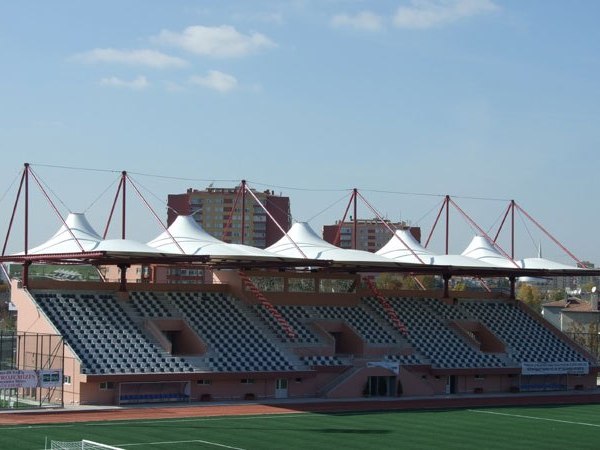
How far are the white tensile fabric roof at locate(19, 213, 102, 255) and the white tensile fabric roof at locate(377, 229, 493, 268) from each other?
1829cm

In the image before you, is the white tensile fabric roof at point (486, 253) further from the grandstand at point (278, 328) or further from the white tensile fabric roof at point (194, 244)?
the white tensile fabric roof at point (194, 244)

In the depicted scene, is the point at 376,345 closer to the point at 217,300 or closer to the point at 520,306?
the point at 217,300

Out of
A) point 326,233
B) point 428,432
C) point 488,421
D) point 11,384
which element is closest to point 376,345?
point 488,421

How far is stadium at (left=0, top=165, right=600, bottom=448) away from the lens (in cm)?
5100

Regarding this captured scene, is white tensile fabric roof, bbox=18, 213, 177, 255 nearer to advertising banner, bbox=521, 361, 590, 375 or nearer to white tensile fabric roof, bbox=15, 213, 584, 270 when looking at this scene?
white tensile fabric roof, bbox=15, 213, 584, 270

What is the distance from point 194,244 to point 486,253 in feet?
72.4

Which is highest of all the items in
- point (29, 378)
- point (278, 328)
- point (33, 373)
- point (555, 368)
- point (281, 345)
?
point (278, 328)

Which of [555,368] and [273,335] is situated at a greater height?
[273,335]

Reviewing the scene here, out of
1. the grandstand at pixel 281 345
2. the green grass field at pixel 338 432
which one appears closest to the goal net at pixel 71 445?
the green grass field at pixel 338 432

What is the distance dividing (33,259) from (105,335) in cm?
527

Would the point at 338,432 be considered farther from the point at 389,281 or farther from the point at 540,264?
the point at 389,281

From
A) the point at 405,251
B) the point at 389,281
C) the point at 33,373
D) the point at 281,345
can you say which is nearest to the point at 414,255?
the point at 405,251

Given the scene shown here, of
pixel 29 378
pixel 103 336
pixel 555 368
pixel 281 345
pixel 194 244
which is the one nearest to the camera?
pixel 29 378

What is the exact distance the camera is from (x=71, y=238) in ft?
177
